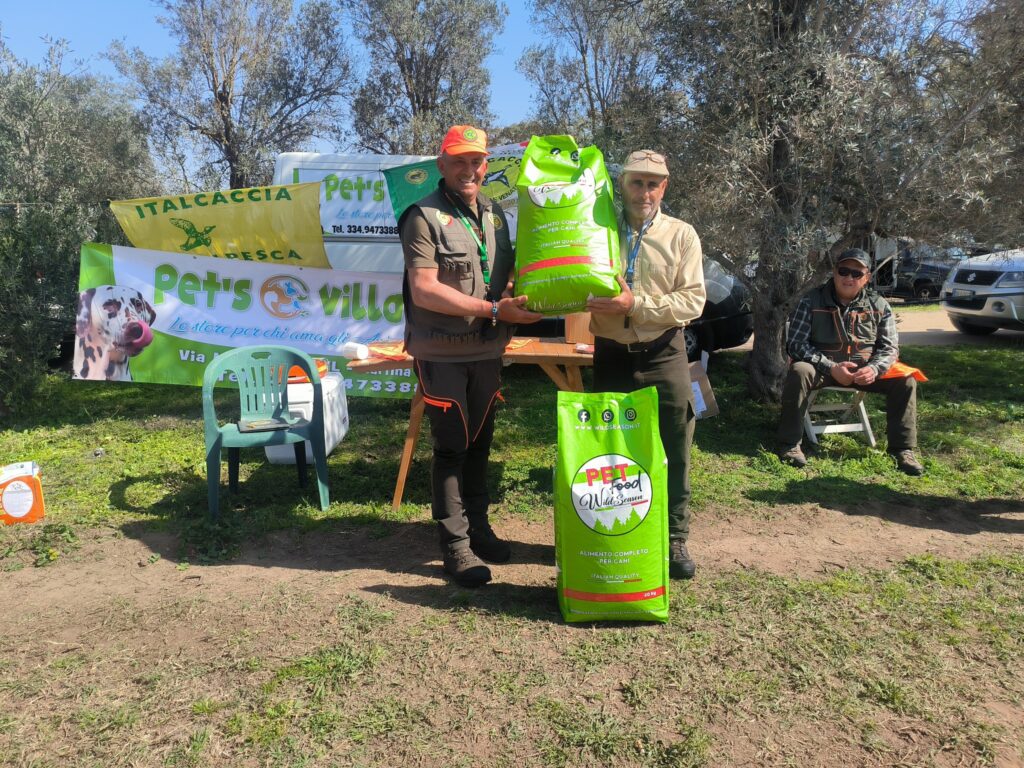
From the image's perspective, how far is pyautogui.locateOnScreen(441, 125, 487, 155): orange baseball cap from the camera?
3.12m

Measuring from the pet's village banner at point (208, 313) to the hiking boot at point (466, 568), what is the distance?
3.34m

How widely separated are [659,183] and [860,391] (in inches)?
119

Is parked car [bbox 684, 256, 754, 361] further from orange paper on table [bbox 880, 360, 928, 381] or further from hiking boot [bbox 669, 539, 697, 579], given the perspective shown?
hiking boot [bbox 669, 539, 697, 579]

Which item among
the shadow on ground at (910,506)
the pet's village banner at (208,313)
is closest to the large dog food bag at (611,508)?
the shadow on ground at (910,506)

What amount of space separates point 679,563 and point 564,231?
5.33ft

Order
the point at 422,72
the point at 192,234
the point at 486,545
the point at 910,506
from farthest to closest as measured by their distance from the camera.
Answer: the point at 422,72 → the point at 192,234 → the point at 910,506 → the point at 486,545

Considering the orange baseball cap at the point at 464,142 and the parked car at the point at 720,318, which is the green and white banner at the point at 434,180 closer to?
the parked car at the point at 720,318

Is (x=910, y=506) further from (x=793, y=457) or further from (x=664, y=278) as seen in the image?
(x=664, y=278)

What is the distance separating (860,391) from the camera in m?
5.38

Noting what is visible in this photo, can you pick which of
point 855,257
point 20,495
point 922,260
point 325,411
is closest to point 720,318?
point 922,260

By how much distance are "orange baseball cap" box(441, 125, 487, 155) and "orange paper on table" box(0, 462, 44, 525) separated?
3153 mm

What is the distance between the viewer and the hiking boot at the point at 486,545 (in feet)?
12.0

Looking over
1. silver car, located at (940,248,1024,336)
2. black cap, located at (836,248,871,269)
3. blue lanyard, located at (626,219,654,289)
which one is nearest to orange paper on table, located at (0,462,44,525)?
blue lanyard, located at (626,219,654,289)

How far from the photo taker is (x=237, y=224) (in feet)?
23.8
